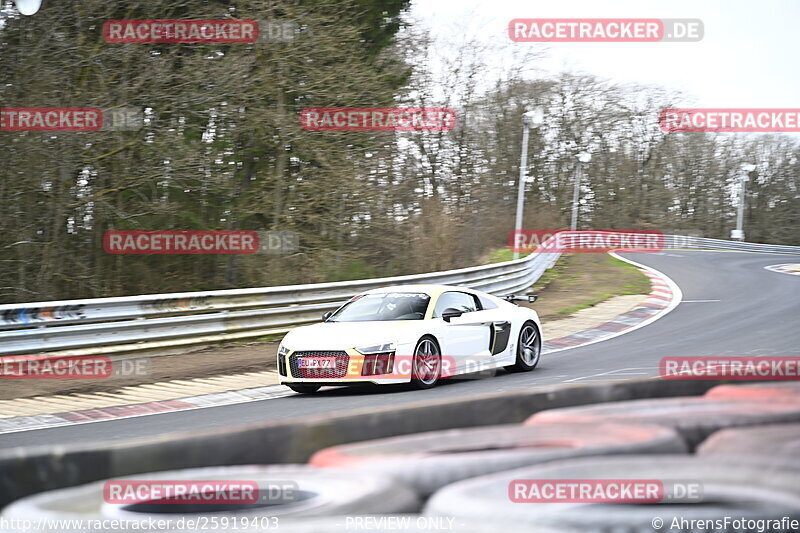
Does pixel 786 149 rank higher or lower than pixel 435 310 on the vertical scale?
higher

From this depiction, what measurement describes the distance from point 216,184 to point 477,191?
1185cm

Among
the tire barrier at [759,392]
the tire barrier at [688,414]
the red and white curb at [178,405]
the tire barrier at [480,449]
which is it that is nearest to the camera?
the tire barrier at [480,449]

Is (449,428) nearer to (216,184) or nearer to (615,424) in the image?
(615,424)

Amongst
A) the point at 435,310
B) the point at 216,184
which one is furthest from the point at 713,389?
the point at 216,184

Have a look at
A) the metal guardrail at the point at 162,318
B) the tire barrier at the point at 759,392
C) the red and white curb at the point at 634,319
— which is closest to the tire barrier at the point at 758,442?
the tire barrier at the point at 759,392

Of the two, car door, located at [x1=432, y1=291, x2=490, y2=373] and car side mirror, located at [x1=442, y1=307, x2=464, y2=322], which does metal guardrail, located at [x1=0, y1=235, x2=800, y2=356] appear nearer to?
car door, located at [x1=432, y1=291, x2=490, y2=373]

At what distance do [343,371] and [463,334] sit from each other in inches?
71.5

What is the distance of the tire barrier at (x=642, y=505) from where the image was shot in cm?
214

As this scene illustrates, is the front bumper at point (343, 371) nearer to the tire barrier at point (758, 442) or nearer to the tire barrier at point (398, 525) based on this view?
the tire barrier at point (758, 442)

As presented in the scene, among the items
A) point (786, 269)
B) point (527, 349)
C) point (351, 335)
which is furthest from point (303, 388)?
point (786, 269)

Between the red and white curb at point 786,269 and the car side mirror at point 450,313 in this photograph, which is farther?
the red and white curb at point 786,269

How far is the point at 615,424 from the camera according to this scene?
10.3ft

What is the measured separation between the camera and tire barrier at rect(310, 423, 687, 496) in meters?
2.58

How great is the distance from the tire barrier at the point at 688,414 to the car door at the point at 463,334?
761cm
